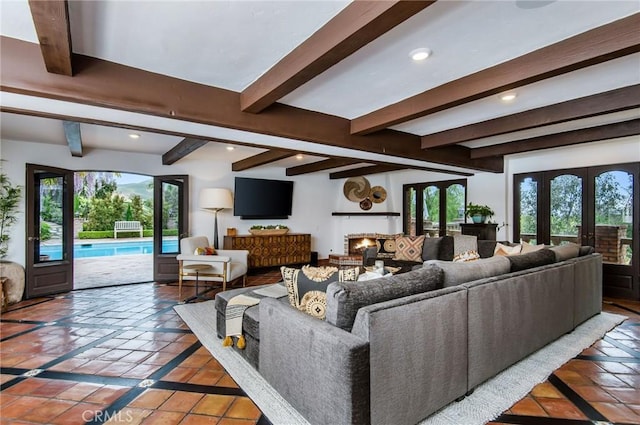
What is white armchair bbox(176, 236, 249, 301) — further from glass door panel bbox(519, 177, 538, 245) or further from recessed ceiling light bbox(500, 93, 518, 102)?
glass door panel bbox(519, 177, 538, 245)

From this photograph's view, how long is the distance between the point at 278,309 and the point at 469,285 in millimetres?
1319

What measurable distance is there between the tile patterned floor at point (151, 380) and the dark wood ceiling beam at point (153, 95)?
6.58ft

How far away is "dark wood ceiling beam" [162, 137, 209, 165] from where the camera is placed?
416 centimetres

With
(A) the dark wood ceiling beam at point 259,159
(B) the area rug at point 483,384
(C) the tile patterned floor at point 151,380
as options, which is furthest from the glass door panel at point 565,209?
(A) the dark wood ceiling beam at point 259,159

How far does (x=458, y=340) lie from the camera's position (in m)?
2.06

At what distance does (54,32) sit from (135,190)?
12158 mm

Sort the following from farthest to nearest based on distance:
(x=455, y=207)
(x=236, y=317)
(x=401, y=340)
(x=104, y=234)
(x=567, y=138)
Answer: (x=104, y=234), (x=455, y=207), (x=567, y=138), (x=236, y=317), (x=401, y=340)

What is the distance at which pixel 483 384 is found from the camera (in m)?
2.33

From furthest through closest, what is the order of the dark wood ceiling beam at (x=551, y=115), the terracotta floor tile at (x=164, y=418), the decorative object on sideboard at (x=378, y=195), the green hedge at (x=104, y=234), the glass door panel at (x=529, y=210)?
1. the green hedge at (x=104, y=234)
2. the decorative object on sideboard at (x=378, y=195)
3. the glass door panel at (x=529, y=210)
4. the dark wood ceiling beam at (x=551, y=115)
5. the terracotta floor tile at (x=164, y=418)

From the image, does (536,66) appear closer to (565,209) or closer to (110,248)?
(565,209)

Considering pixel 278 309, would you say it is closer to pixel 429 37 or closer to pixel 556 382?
pixel 429 37

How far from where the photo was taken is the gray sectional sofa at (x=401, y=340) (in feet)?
5.40

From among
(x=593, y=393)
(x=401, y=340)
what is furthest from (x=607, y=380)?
(x=401, y=340)

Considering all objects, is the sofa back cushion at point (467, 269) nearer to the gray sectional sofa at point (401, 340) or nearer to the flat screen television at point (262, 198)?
the gray sectional sofa at point (401, 340)
